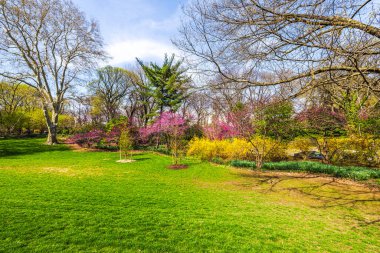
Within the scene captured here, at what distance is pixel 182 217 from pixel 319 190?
5844 millimetres

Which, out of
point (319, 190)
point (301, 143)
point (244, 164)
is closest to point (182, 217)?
point (319, 190)

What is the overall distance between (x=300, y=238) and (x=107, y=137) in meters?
17.2

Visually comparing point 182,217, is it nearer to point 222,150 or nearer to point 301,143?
point 222,150

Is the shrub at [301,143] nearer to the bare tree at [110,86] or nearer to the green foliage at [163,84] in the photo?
the green foliage at [163,84]

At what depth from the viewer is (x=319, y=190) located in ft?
23.0

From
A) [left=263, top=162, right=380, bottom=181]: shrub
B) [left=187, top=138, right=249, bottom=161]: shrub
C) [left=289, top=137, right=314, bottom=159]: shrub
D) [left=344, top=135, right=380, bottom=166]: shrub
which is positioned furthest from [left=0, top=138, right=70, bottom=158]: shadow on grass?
[left=344, top=135, right=380, bottom=166]: shrub

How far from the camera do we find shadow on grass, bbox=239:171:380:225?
564 cm

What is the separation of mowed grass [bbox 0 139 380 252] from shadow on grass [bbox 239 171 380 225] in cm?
4

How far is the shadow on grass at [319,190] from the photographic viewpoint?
564 centimetres

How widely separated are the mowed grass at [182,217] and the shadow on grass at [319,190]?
36 millimetres

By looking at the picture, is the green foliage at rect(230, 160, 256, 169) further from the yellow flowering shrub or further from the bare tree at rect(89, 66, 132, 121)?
the bare tree at rect(89, 66, 132, 121)

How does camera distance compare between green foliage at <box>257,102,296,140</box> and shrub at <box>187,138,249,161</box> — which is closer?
green foliage at <box>257,102,296,140</box>

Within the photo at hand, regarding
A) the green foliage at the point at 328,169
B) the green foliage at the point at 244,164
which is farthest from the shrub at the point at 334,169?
the green foliage at the point at 244,164

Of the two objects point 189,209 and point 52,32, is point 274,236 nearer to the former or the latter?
point 189,209
